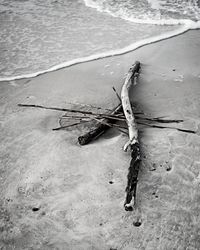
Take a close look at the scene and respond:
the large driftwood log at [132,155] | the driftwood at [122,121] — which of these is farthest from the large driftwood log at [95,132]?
the large driftwood log at [132,155]

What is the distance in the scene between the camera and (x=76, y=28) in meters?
6.83

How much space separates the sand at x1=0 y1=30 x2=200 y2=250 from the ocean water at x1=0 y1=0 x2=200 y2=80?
129 centimetres

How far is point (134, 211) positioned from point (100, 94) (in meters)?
2.36

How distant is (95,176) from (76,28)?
17.4 ft

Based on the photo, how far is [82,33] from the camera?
6.53 m

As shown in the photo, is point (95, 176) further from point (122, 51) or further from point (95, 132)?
point (122, 51)

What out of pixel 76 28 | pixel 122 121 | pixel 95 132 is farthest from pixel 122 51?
pixel 95 132

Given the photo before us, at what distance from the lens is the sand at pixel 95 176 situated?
7.37 ft

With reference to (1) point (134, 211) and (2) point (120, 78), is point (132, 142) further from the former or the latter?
(2) point (120, 78)

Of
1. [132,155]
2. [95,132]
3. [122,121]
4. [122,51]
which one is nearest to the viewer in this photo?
[132,155]

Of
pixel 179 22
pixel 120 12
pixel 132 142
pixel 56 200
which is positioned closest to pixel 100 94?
pixel 132 142

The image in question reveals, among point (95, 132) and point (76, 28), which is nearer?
point (95, 132)

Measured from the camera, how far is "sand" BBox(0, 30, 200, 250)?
88.4 inches

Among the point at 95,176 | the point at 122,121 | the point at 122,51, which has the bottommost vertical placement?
the point at 95,176
